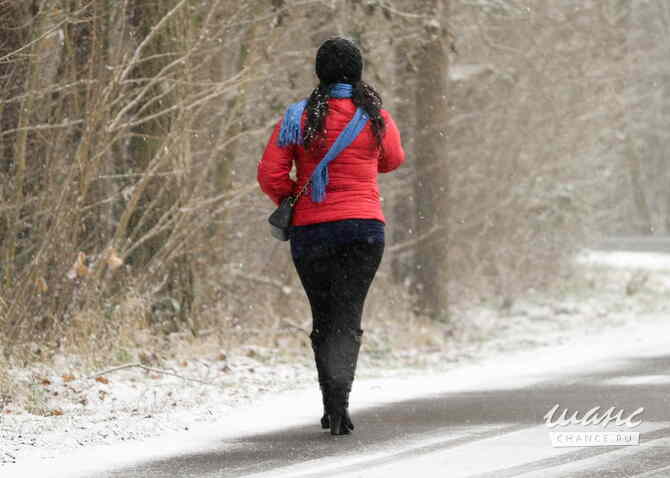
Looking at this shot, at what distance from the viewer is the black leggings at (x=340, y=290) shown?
7590mm

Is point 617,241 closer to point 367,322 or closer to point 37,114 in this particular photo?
point 367,322

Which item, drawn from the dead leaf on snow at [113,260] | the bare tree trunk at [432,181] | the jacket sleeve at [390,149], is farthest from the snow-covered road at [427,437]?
the bare tree trunk at [432,181]

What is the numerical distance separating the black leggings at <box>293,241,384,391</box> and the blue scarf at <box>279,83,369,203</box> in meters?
0.32

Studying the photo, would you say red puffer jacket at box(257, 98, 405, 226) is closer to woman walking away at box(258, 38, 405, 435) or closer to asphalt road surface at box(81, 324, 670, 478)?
woman walking away at box(258, 38, 405, 435)

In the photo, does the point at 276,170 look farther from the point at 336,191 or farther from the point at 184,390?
the point at 184,390

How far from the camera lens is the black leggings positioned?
7590 mm

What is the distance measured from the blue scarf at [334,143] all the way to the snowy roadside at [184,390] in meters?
1.51

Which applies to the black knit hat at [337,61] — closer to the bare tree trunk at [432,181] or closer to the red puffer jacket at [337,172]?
the red puffer jacket at [337,172]

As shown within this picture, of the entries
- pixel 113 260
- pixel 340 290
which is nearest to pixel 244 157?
pixel 113 260

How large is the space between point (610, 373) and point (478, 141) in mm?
8808

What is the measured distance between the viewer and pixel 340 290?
301 inches

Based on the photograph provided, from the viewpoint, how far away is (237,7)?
12.2 m

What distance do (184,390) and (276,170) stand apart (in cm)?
256

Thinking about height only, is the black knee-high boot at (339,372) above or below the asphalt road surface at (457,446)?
above
